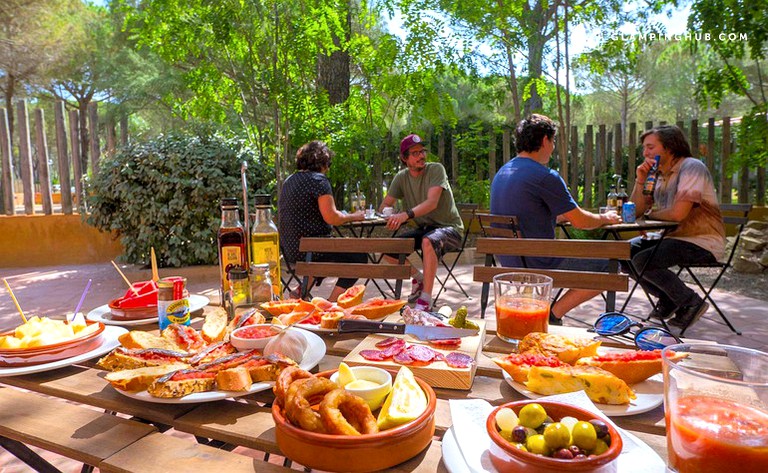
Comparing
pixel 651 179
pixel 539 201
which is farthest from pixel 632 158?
pixel 539 201

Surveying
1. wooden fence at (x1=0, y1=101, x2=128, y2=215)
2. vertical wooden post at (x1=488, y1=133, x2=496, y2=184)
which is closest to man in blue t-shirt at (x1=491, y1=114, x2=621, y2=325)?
vertical wooden post at (x1=488, y1=133, x2=496, y2=184)

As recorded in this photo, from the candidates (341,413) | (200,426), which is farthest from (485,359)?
(200,426)

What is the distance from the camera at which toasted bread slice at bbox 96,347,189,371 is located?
1.20m

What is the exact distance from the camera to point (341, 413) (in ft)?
2.86

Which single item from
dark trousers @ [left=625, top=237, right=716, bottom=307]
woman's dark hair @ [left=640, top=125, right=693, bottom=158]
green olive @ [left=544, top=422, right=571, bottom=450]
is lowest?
dark trousers @ [left=625, top=237, right=716, bottom=307]

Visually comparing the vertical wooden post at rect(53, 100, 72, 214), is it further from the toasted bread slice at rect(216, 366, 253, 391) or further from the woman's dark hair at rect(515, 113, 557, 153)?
the toasted bread slice at rect(216, 366, 253, 391)

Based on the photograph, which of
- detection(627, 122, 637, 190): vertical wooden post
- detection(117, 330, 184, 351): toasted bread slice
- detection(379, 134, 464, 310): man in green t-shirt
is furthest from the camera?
detection(627, 122, 637, 190): vertical wooden post

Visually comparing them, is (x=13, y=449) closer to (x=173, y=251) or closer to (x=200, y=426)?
(x=200, y=426)

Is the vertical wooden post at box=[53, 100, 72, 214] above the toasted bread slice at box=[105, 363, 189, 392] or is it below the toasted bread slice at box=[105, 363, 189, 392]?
above

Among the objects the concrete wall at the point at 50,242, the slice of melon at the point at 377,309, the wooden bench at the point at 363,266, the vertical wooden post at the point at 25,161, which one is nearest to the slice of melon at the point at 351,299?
the slice of melon at the point at 377,309

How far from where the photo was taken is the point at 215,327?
1.49 m

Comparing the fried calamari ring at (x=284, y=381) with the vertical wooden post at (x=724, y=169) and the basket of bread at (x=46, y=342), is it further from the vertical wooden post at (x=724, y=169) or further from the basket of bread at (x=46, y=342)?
the vertical wooden post at (x=724, y=169)

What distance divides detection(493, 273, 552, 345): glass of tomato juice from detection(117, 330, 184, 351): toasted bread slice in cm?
93

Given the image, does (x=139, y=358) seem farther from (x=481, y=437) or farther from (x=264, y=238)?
(x=481, y=437)
